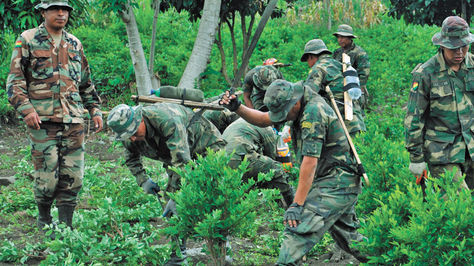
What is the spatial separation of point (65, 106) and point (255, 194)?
7.11 feet

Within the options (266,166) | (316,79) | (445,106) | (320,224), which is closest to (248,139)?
(266,166)

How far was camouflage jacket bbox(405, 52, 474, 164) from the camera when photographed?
182 inches

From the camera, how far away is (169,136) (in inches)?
193

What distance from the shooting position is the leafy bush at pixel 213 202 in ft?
13.8

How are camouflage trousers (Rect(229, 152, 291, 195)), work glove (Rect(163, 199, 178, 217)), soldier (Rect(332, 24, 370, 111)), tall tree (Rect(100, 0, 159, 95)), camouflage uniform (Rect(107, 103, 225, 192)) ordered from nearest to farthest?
1. camouflage uniform (Rect(107, 103, 225, 192))
2. work glove (Rect(163, 199, 178, 217))
3. camouflage trousers (Rect(229, 152, 291, 195))
4. soldier (Rect(332, 24, 370, 111))
5. tall tree (Rect(100, 0, 159, 95))

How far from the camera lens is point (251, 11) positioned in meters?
12.1

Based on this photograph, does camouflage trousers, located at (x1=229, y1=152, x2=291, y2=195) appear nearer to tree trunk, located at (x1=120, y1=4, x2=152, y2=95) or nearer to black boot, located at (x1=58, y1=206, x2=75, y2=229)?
black boot, located at (x1=58, y1=206, x2=75, y2=229)

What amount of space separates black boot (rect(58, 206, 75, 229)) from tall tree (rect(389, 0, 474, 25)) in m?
7.32

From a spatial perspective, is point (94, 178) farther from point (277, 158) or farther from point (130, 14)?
point (130, 14)

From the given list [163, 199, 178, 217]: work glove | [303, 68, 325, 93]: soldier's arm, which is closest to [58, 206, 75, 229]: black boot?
[163, 199, 178, 217]: work glove

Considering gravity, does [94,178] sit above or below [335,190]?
below

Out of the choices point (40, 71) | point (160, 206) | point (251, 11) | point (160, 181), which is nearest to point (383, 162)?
point (160, 206)

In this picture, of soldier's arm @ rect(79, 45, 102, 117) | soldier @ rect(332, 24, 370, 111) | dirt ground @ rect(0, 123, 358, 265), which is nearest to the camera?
dirt ground @ rect(0, 123, 358, 265)

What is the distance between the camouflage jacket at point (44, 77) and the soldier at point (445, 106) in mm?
3045
